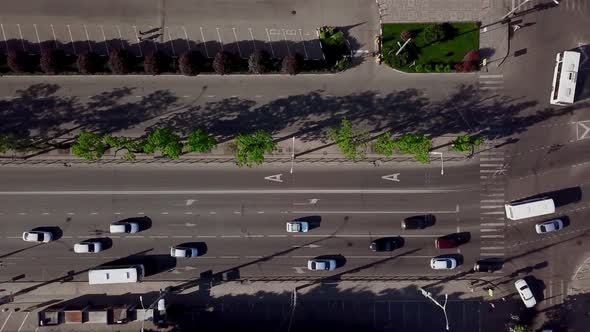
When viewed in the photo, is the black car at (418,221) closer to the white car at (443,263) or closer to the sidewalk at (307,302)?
the white car at (443,263)

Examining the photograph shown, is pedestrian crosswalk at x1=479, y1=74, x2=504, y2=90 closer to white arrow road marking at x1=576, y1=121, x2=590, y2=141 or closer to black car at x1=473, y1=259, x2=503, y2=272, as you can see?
white arrow road marking at x1=576, y1=121, x2=590, y2=141

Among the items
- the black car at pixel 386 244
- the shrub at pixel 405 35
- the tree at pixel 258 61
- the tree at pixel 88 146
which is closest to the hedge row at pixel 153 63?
the tree at pixel 258 61

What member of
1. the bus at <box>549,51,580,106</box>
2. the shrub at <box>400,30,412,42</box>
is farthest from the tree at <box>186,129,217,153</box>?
the bus at <box>549,51,580,106</box>

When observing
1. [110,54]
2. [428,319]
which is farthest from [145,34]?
[428,319]

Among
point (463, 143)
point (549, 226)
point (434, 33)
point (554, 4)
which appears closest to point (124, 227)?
point (463, 143)

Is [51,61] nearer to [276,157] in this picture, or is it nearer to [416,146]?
[276,157]

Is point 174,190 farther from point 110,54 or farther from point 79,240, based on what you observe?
point 110,54
